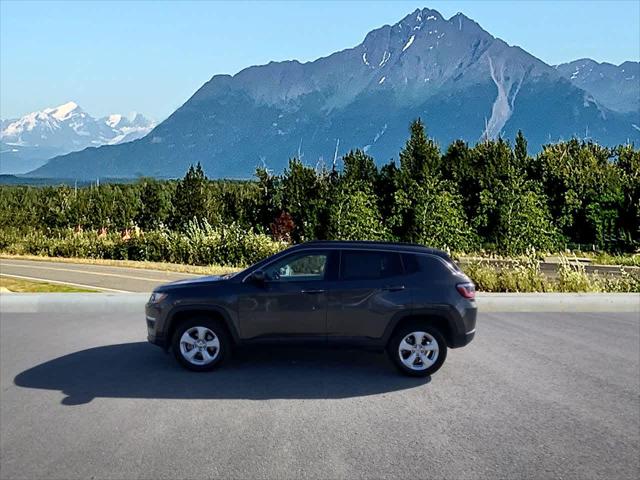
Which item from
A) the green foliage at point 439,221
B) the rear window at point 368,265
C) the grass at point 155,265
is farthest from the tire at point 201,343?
the green foliage at point 439,221

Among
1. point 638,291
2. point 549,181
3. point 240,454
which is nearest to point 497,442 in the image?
point 240,454

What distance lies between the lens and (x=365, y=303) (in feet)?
26.3

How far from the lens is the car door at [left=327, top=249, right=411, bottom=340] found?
8016mm

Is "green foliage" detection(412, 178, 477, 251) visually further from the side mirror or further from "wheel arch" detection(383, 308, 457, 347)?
the side mirror

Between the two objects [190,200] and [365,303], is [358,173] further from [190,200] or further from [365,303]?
[365,303]

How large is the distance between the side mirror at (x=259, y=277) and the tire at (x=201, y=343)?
70cm

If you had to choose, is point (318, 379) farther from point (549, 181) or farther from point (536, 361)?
point (549, 181)

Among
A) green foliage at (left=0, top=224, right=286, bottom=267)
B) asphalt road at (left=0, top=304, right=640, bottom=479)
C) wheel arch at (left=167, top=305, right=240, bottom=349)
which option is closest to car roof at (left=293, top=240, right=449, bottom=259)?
wheel arch at (left=167, top=305, right=240, bottom=349)

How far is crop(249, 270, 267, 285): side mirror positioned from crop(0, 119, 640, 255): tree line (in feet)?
71.2

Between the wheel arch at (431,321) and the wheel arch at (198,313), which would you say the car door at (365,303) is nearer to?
the wheel arch at (431,321)

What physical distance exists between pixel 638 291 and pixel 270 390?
11.1 metres

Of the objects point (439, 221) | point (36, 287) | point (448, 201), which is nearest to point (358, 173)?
point (448, 201)

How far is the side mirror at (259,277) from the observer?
8141mm

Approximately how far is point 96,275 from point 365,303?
1758cm
